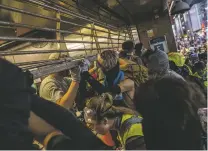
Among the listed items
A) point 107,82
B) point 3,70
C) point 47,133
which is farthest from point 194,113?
point 107,82

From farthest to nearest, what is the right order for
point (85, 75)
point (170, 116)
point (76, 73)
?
point (85, 75)
point (76, 73)
point (170, 116)

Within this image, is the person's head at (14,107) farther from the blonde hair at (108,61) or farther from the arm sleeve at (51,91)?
the blonde hair at (108,61)

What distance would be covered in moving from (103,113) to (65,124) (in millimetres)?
792

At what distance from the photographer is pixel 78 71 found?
227 cm

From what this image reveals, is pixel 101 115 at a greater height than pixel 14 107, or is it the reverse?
pixel 14 107

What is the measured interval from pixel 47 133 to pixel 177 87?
0.76 m

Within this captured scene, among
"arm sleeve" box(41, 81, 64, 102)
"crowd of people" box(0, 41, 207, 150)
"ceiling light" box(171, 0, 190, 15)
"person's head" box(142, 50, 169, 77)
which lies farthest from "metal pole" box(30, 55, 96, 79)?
"ceiling light" box(171, 0, 190, 15)

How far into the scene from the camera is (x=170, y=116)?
139 centimetres

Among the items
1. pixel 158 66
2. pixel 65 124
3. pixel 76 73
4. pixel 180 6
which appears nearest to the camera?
pixel 65 124

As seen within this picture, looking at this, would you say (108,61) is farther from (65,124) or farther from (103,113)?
(65,124)

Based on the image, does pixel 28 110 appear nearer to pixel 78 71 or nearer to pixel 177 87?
pixel 177 87

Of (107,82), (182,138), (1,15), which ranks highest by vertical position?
(1,15)

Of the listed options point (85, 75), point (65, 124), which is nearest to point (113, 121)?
point (85, 75)

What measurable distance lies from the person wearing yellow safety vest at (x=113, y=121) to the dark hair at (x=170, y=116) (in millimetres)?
307
